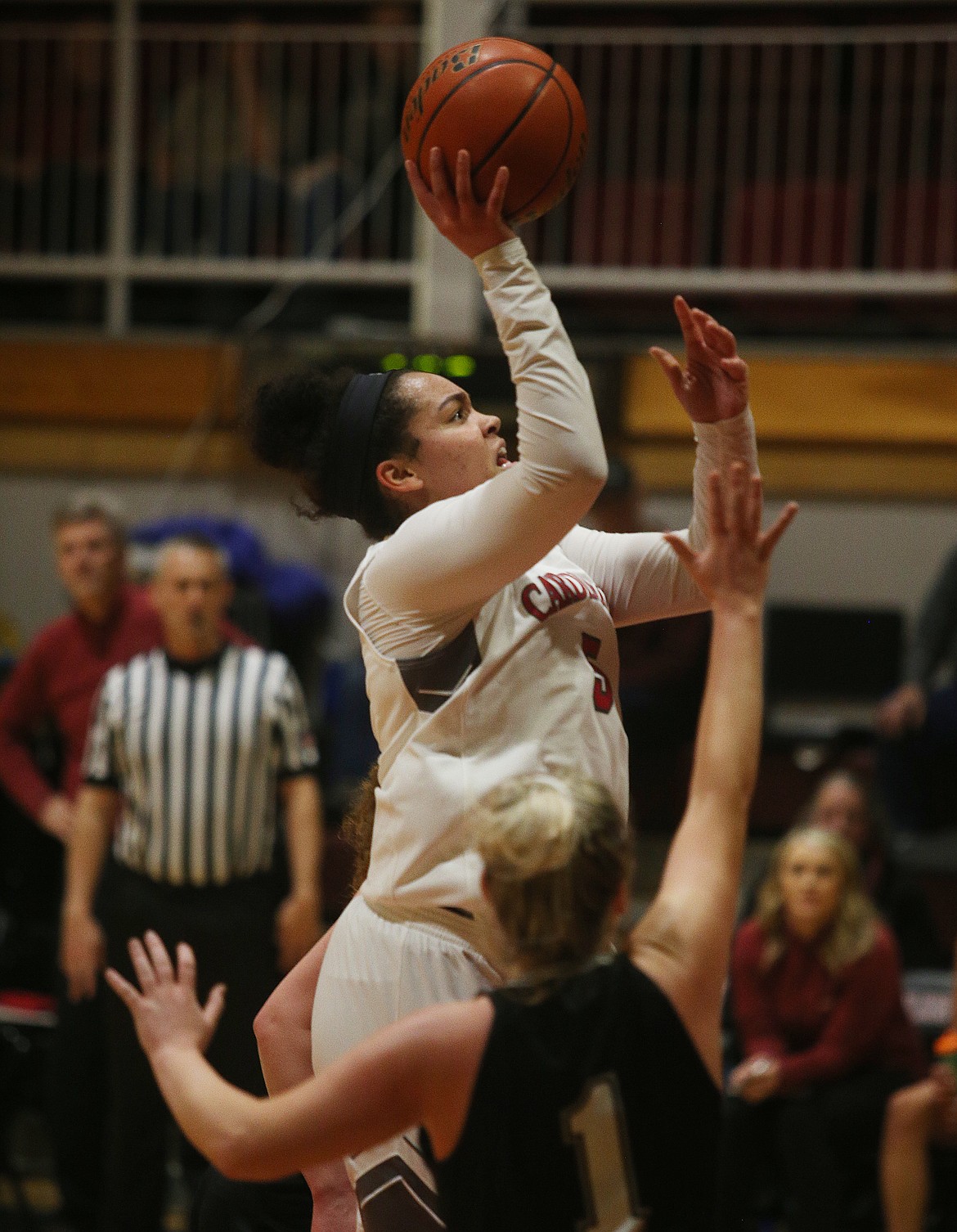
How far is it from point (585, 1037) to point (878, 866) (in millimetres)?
3972

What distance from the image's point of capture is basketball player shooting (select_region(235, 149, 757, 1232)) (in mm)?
2215

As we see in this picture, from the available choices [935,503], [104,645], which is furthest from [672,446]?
[104,645]

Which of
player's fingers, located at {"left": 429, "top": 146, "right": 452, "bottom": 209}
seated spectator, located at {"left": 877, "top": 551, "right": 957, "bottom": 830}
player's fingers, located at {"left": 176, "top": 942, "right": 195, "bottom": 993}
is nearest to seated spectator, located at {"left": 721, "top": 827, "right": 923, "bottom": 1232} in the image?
seated spectator, located at {"left": 877, "top": 551, "right": 957, "bottom": 830}

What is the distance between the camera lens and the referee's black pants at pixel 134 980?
4.82 m

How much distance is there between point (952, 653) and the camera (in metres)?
6.23

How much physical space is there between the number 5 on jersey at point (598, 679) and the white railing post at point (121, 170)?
599 cm

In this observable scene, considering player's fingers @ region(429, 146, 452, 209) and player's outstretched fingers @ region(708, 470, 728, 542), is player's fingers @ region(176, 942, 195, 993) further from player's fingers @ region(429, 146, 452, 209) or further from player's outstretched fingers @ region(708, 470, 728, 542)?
player's fingers @ region(429, 146, 452, 209)

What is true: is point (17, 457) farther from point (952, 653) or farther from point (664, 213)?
point (952, 653)

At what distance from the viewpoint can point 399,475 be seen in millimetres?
2514

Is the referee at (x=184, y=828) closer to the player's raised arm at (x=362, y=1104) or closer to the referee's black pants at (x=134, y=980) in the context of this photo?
the referee's black pants at (x=134, y=980)

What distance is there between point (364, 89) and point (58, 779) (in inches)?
152

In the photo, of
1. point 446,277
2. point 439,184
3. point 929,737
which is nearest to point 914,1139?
point 929,737

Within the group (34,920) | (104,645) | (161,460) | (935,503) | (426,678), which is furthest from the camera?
(161,460)

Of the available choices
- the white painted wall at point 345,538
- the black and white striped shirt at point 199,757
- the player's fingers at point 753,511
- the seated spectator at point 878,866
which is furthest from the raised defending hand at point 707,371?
the white painted wall at point 345,538
